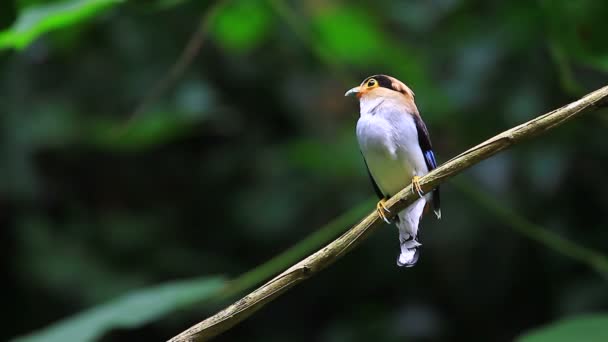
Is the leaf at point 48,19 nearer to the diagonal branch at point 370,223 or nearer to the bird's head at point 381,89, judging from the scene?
the bird's head at point 381,89

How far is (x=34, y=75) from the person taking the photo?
556 centimetres

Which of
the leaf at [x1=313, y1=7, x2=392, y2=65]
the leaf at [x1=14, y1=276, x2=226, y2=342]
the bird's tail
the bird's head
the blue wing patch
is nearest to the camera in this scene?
the bird's tail

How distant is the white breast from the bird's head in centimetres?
3

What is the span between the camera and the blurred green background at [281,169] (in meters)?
4.44

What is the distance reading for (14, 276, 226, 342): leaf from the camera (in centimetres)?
303

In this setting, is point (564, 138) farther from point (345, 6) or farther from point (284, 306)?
point (284, 306)

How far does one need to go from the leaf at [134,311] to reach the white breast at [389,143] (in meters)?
1.29

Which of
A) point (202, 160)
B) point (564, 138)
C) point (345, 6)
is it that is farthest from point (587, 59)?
point (202, 160)

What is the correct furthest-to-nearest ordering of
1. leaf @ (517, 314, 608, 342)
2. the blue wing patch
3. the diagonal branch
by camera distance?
leaf @ (517, 314, 608, 342), the blue wing patch, the diagonal branch

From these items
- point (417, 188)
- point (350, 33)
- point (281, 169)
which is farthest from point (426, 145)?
point (281, 169)

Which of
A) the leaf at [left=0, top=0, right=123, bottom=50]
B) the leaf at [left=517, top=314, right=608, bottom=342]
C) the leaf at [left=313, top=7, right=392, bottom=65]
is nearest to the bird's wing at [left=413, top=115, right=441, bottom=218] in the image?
the leaf at [left=517, top=314, right=608, bottom=342]

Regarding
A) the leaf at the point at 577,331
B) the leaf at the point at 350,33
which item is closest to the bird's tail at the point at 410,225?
the leaf at the point at 577,331

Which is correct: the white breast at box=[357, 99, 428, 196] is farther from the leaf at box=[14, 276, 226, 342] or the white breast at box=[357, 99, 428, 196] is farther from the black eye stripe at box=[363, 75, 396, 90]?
the leaf at box=[14, 276, 226, 342]

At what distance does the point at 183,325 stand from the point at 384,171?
315cm
